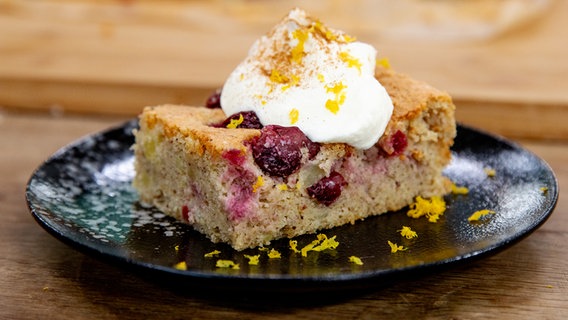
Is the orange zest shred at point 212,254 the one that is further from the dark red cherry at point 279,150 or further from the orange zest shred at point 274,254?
the dark red cherry at point 279,150

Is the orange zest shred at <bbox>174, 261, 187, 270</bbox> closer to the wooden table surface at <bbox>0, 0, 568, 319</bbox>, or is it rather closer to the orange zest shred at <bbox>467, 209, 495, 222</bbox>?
the wooden table surface at <bbox>0, 0, 568, 319</bbox>

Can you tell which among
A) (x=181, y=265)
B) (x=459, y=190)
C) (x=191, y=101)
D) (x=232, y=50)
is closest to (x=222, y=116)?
(x=181, y=265)

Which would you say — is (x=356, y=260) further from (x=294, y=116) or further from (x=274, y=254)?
(x=294, y=116)

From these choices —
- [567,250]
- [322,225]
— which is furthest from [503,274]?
[322,225]

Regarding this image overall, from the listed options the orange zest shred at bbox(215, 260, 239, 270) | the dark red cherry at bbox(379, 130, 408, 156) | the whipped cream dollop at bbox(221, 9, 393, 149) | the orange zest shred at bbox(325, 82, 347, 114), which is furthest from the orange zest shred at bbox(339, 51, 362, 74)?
the orange zest shred at bbox(215, 260, 239, 270)

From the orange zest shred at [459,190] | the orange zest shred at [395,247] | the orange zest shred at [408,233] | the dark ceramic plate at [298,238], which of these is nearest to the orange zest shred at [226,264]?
the dark ceramic plate at [298,238]

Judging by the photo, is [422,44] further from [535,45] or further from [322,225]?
[322,225]
